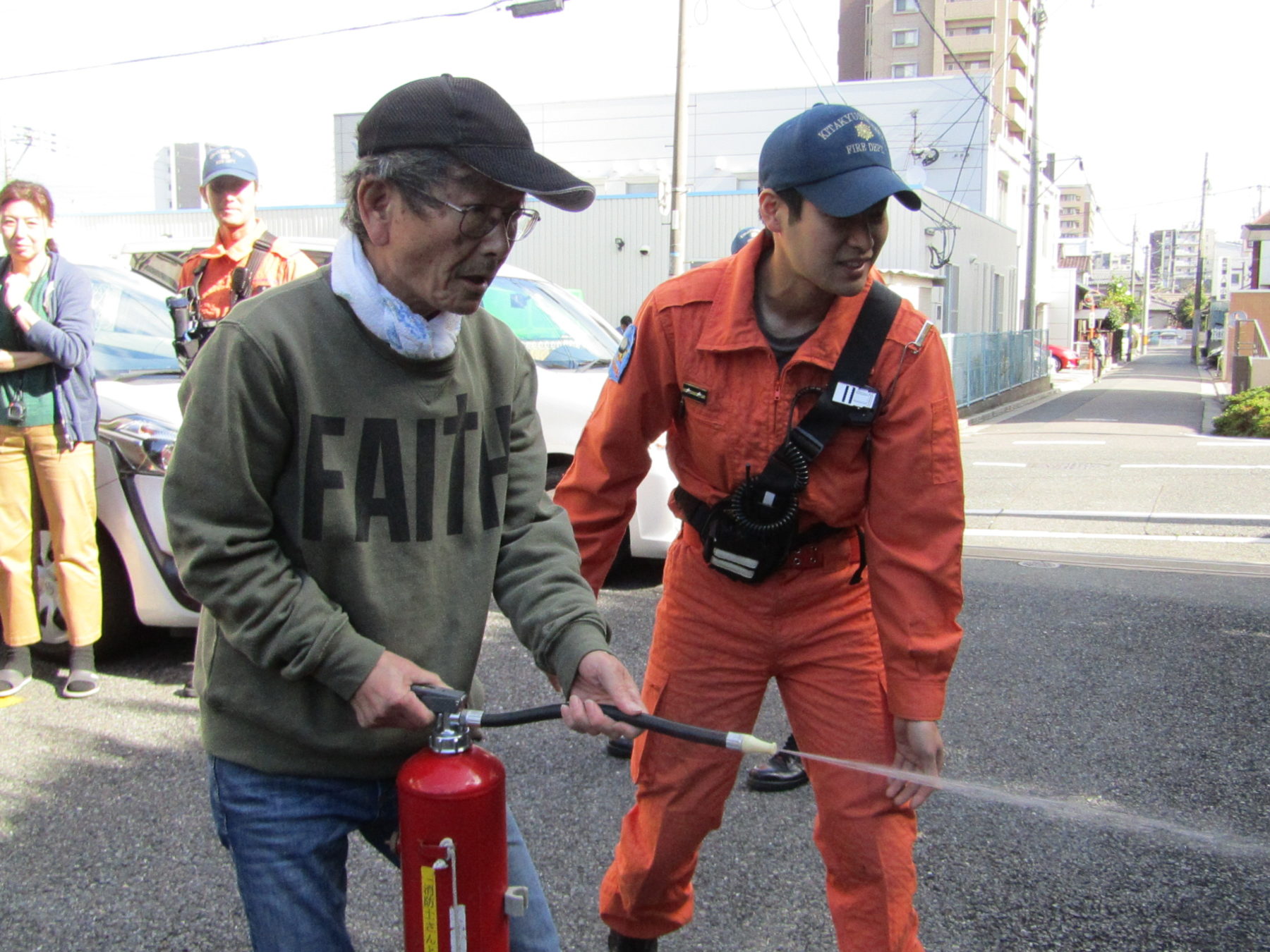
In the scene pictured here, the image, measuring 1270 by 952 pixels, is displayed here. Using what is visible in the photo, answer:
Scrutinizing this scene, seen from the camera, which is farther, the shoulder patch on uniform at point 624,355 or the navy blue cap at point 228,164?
the navy blue cap at point 228,164

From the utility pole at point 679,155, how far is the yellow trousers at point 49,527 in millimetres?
12474

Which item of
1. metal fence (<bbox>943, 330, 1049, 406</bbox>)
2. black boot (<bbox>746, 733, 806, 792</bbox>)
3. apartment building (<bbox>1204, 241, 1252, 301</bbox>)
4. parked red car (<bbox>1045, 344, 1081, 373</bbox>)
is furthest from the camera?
apartment building (<bbox>1204, 241, 1252, 301</bbox>)

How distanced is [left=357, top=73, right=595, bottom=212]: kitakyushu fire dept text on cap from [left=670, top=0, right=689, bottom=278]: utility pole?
15008 mm

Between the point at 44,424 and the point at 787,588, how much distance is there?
3.47 metres

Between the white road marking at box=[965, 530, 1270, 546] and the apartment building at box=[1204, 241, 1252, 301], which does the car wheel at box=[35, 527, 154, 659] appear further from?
the apartment building at box=[1204, 241, 1252, 301]

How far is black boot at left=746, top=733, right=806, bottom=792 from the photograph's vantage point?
406 centimetres

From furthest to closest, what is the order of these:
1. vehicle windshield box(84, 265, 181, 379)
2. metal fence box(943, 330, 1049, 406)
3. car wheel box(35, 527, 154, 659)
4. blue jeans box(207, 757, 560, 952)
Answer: metal fence box(943, 330, 1049, 406), vehicle windshield box(84, 265, 181, 379), car wheel box(35, 527, 154, 659), blue jeans box(207, 757, 560, 952)

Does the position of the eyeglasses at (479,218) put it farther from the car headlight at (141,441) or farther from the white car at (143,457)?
the car headlight at (141,441)

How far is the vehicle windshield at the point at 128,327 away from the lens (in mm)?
5262

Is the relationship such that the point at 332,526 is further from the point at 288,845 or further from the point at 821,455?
the point at 821,455

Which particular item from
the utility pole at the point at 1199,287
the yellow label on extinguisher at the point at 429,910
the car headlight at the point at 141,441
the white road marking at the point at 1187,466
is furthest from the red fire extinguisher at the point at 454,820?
the utility pole at the point at 1199,287

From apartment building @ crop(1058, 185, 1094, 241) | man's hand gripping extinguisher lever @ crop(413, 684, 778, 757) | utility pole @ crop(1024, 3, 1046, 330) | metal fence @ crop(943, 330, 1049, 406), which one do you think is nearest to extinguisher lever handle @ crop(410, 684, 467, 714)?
man's hand gripping extinguisher lever @ crop(413, 684, 778, 757)

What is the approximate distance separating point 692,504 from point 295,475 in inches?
48.0

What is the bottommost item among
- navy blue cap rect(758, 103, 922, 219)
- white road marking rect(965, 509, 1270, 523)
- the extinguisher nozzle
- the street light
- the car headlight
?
white road marking rect(965, 509, 1270, 523)
